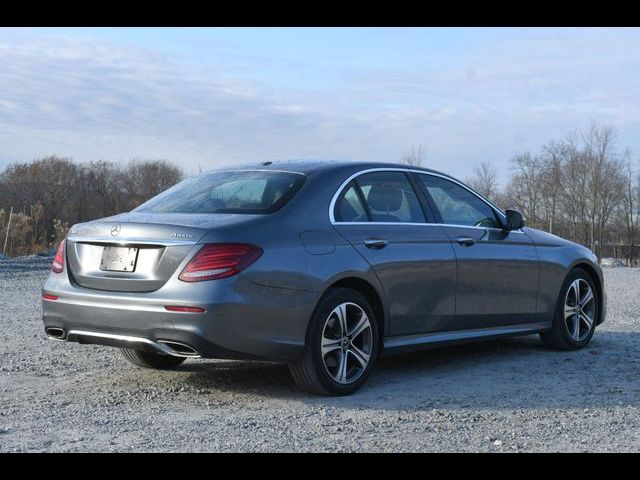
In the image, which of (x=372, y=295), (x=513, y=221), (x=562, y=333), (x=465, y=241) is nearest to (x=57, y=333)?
(x=372, y=295)

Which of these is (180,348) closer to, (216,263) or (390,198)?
(216,263)

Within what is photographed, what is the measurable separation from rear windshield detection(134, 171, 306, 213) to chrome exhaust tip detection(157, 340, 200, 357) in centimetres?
103

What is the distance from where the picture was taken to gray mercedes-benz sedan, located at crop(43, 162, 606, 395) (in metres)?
5.61

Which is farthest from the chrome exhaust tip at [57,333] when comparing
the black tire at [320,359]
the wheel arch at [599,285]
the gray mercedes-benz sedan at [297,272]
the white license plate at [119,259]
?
the wheel arch at [599,285]

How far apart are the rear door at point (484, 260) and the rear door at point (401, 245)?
168 millimetres

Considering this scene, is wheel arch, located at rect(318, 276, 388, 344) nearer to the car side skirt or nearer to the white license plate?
the car side skirt

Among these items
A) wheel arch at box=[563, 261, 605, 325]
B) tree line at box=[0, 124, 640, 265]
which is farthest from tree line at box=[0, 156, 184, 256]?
wheel arch at box=[563, 261, 605, 325]

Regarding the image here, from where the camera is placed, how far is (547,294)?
8078 millimetres

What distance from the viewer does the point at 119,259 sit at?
19.3 feet

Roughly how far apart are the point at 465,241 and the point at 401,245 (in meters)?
0.83

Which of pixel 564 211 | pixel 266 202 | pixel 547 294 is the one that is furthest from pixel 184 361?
pixel 564 211

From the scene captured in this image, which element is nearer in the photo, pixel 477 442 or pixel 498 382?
pixel 477 442
